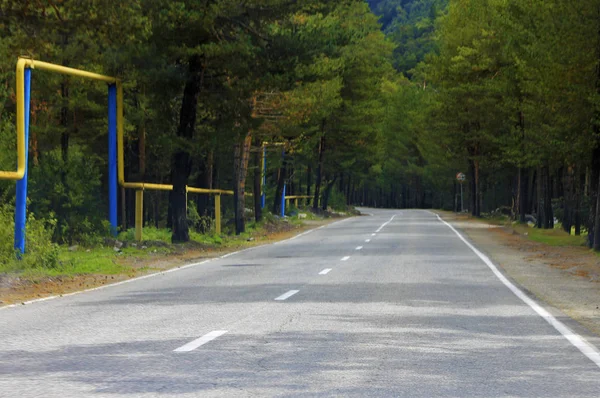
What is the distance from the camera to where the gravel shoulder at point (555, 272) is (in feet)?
48.9

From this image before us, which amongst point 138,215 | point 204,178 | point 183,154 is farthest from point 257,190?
point 138,215

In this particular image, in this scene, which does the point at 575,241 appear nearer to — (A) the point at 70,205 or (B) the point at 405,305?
(A) the point at 70,205

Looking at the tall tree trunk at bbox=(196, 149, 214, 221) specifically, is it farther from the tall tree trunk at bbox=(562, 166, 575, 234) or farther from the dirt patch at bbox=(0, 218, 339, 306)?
the tall tree trunk at bbox=(562, 166, 575, 234)

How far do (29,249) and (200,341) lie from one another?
12.5 m

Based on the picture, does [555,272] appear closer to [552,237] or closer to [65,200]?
[65,200]

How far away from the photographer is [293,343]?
397 inches

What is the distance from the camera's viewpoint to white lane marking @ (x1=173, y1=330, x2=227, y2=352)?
959 centimetres

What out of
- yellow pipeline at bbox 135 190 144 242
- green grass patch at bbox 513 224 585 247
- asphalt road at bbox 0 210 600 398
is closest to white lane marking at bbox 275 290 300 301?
asphalt road at bbox 0 210 600 398

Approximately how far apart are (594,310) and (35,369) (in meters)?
8.89

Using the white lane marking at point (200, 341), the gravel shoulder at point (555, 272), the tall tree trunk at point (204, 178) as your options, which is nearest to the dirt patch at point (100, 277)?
the white lane marking at point (200, 341)

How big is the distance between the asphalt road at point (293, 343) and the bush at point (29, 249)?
10.0 ft

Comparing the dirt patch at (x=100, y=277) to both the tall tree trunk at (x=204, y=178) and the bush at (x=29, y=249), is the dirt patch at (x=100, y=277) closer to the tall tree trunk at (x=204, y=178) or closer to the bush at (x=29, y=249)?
the bush at (x=29, y=249)

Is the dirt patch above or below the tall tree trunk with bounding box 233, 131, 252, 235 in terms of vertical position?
below

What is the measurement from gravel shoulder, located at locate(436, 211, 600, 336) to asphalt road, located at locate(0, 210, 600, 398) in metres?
0.68
